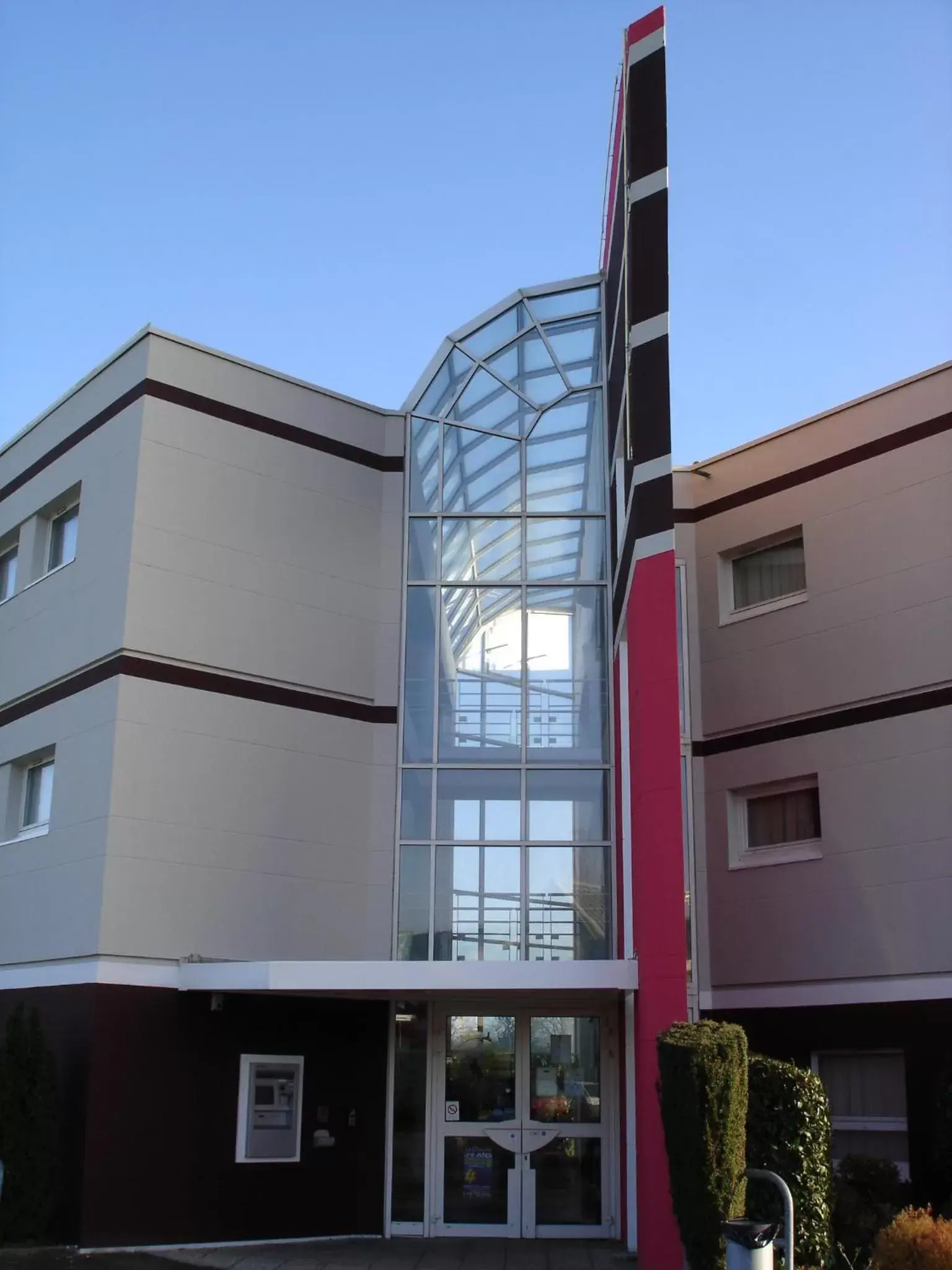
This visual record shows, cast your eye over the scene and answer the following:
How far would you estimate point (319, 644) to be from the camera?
628 inches

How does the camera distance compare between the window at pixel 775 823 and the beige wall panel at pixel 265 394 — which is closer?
the window at pixel 775 823

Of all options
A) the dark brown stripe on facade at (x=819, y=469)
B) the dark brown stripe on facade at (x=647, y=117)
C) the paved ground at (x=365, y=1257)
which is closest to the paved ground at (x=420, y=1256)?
the paved ground at (x=365, y=1257)

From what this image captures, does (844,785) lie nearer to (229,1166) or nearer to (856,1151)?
(856,1151)

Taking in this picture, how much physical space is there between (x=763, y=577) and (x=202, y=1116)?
8.51 metres

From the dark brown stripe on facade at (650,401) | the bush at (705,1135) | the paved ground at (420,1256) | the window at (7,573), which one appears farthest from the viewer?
the window at (7,573)

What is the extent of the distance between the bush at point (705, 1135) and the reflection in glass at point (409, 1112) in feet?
18.1

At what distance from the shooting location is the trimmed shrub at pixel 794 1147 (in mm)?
10133

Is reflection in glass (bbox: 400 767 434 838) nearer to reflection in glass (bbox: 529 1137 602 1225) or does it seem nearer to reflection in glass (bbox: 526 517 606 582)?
reflection in glass (bbox: 526 517 606 582)

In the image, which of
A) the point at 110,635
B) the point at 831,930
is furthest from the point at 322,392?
the point at 831,930

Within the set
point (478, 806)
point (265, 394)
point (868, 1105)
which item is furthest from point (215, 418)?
point (868, 1105)

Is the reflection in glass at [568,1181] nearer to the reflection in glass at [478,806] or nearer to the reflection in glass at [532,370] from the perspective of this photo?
the reflection in glass at [478,806]

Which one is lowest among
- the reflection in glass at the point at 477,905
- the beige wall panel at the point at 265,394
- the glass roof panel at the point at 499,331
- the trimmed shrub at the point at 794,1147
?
the trimmed shrub at the point at 794,1147

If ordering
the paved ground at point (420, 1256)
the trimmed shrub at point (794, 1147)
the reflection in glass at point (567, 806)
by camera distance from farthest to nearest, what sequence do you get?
the reflection in glass at point (567, 806), the paved ground at point (420, 1256), the trimmed shrub at point (794, 1147)

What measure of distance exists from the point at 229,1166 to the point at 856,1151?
6214 millimetres
